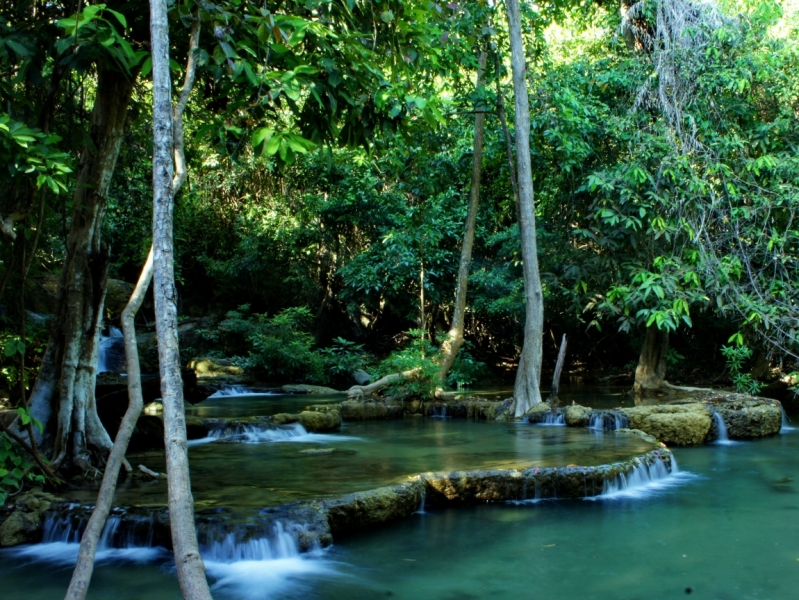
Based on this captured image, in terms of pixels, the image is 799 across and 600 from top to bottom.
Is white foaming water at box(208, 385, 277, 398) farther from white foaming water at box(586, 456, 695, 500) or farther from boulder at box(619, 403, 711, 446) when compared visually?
white foaming water at box(586, 456, 695, 500)

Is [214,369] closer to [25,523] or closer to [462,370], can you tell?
[462,370]

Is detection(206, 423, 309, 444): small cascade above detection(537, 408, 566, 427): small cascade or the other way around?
the other way around

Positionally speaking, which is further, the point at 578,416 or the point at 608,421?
the point at 578,416

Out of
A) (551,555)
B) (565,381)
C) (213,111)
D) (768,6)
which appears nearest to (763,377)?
(565,381)

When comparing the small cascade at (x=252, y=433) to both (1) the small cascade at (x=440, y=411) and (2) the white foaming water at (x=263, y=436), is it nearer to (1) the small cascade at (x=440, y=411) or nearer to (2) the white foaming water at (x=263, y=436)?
(2) the white foaming water at (x=263, y=436)

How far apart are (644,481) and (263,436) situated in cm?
523

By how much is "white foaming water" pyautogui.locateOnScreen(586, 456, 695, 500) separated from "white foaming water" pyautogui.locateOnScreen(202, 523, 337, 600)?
331 cm

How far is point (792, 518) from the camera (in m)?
6.77

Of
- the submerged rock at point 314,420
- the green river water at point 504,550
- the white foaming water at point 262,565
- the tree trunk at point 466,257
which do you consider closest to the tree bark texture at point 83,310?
the green river water at point 504,550

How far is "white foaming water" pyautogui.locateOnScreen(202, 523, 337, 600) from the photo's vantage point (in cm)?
525

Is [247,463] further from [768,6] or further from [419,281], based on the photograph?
[768,6]

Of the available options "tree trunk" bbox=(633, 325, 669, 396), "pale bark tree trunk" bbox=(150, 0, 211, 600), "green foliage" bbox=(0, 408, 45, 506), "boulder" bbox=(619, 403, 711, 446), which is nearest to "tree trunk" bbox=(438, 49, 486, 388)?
"tree trunk" bbox=(633, 325, 669, 396)

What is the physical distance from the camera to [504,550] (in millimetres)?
5914

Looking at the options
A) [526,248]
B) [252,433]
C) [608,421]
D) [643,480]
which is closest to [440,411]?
[526,248]
